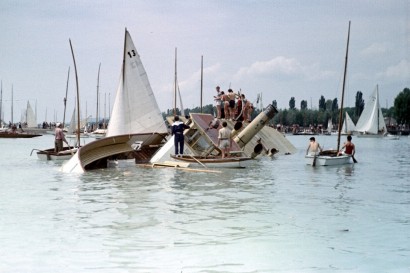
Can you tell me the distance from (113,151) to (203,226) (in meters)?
18.2

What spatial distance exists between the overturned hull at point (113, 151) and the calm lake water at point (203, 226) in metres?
4.97

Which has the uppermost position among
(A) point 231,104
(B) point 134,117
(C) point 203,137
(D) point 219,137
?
(A) point 231,104

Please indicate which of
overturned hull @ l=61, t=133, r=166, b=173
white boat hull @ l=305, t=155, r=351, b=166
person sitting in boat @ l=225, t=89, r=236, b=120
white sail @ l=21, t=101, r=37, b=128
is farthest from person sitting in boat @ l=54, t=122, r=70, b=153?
white sail @ l=21, t=101, r=37, b=128

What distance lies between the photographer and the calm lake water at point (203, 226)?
9352 millimetres

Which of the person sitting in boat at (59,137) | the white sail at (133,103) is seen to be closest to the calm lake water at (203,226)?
the white sail at (133,103)

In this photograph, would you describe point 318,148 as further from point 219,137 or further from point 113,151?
point 113,151

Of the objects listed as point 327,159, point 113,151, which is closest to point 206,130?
point 113,151

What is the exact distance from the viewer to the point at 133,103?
3344 cm

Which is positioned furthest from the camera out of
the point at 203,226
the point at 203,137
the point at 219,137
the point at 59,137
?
the point at 59,137

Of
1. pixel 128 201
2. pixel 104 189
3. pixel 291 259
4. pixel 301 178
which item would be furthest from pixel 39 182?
pixel 291 259

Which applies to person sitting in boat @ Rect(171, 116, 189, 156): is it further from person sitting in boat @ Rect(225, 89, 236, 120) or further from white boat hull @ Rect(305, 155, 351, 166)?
person sitting in boat @ Rect(225, 89, 236, 120)

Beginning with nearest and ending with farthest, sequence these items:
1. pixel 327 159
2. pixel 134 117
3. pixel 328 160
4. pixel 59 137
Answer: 1. pixel 327 159
2. pixel 328 160
3. pixel 134 117
4. pixel 59 137

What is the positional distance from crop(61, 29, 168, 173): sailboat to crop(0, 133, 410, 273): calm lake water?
9292mm

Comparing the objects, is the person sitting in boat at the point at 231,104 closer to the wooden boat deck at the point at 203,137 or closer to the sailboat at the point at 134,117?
the wooden boat deck at the point at 203,137
